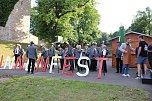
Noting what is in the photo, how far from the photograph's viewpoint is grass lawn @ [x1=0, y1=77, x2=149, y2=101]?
9734 mm

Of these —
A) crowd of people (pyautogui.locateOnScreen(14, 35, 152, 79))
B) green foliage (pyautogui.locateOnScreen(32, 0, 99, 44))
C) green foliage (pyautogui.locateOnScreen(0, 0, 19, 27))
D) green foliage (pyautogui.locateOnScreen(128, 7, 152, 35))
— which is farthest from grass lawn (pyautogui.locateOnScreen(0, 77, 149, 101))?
green foliage (pyautogui.locateOnScreen(128, 7, 152, 35))

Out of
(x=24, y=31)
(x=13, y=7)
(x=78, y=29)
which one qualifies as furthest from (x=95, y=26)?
(x=13, y=7)

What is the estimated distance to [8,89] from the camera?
11.2 meters

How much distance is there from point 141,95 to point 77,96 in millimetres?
2236

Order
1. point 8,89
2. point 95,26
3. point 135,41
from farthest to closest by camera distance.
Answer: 1. point 95,26
2. point 135,41
3. point 8,89

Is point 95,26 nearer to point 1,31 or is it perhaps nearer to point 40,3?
point 40,3

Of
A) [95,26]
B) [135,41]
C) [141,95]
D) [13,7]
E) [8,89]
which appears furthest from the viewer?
[95,26]

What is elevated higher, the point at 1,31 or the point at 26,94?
the point at 1,31

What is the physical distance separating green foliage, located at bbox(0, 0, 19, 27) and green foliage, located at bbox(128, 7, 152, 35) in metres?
36.9

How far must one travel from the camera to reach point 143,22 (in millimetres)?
74812

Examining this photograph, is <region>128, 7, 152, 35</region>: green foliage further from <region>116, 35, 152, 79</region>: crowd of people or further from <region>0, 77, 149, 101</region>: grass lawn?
<region>0, 77, 149, 101</region>: grass lawn

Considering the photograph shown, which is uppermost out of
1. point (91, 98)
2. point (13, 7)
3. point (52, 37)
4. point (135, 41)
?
point (13, 7)

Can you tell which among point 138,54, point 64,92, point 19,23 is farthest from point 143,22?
point 64,92

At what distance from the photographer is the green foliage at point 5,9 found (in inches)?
1688
